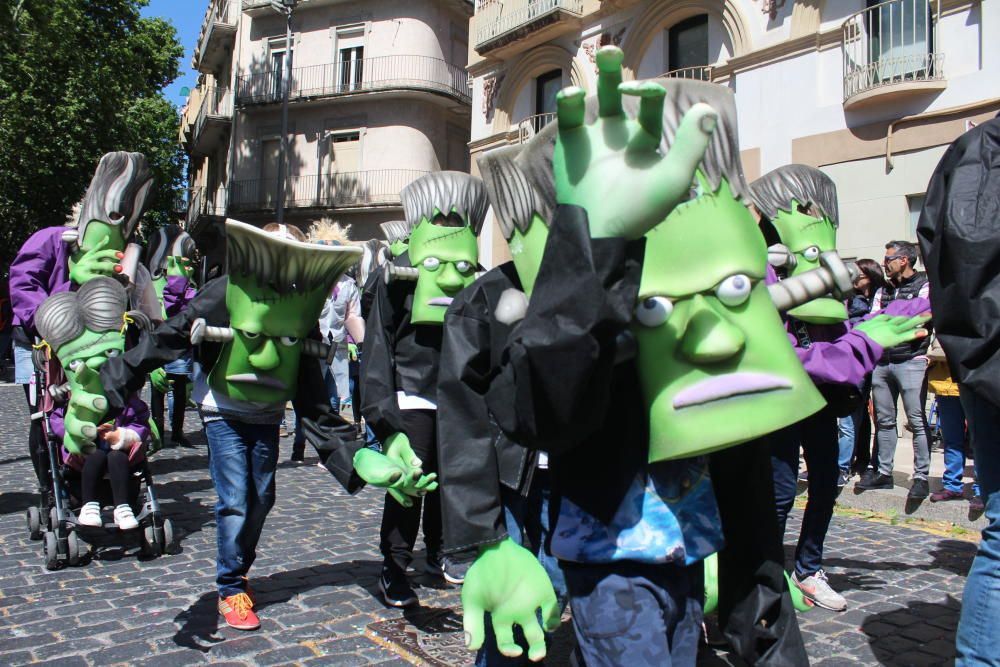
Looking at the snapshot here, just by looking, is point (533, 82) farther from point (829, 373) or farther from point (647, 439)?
point (647, 439)

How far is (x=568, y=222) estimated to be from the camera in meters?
1.66

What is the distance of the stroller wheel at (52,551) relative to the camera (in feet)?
16.2

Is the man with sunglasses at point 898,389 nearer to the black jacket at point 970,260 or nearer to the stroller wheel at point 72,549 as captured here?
the black jacket at point 970,260

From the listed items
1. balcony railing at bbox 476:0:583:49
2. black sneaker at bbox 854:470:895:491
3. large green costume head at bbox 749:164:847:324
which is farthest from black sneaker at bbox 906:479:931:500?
balcony railing at bbox 476:0:583:49

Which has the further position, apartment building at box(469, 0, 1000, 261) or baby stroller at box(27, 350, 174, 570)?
apartment building at box(469, 0, 1000, 261)

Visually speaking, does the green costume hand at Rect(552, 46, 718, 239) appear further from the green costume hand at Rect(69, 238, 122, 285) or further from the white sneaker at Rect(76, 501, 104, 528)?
the green costume hand at Rect(69, 238, 122, 285)

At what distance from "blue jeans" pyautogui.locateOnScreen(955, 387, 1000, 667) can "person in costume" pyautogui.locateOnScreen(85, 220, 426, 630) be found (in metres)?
2.44

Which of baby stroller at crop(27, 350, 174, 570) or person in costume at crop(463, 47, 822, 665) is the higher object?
person in costume at crop(463, 47, 822, 665)

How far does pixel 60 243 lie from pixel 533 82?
1551 cm

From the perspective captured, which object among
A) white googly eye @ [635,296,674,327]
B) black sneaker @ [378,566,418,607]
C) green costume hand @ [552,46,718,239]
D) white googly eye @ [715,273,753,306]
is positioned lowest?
black sneaker @ [378,566,418,607]

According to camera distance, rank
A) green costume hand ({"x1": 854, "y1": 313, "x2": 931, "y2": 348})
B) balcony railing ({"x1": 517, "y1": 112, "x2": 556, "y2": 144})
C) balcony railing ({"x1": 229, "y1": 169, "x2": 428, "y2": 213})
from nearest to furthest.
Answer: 1. green costume hand ({"x1": 854, "y1": 313, "x2": 931, "y2": 348})
2. balcony railing ({"x1": 517, "y1": 112, "x2": 556, "y2": 144})
3. balcony railing ({"x1": 229, "y1": 169, "x2": 428, "y2": 213})

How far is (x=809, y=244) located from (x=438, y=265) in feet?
5.62

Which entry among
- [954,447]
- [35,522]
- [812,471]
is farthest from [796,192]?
[35,522]

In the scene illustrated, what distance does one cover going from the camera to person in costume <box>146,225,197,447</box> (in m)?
8.55
